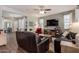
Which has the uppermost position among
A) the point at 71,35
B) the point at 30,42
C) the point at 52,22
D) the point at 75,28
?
the point at 52,22

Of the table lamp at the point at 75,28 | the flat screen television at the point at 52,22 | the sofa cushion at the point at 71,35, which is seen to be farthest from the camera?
the flat screen television at the point at 52,22

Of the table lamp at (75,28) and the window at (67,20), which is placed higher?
the window at (67,20)

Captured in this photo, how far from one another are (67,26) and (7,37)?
1415 mm

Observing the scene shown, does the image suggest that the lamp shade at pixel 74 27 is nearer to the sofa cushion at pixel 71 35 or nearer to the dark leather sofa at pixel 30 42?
the sofa cushion at pixel 71 35

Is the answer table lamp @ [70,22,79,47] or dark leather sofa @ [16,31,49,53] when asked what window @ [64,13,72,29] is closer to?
table lamp @ [70,22,79,47]

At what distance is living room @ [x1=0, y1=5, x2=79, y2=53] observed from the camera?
232 cm

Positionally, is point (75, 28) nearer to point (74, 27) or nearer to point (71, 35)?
point (74, 27)

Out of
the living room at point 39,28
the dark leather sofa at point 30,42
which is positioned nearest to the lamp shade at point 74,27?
the living room at point 39,28

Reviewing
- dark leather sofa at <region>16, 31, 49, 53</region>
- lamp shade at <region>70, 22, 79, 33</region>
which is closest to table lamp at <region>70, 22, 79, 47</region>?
lamp shade at <region>70, 22, 79, 33</region>

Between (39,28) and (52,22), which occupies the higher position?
(52,22)

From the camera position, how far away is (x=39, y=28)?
98.0 inches

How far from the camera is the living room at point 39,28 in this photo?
2320mm

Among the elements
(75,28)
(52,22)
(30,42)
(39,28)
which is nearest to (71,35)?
(75,28)
